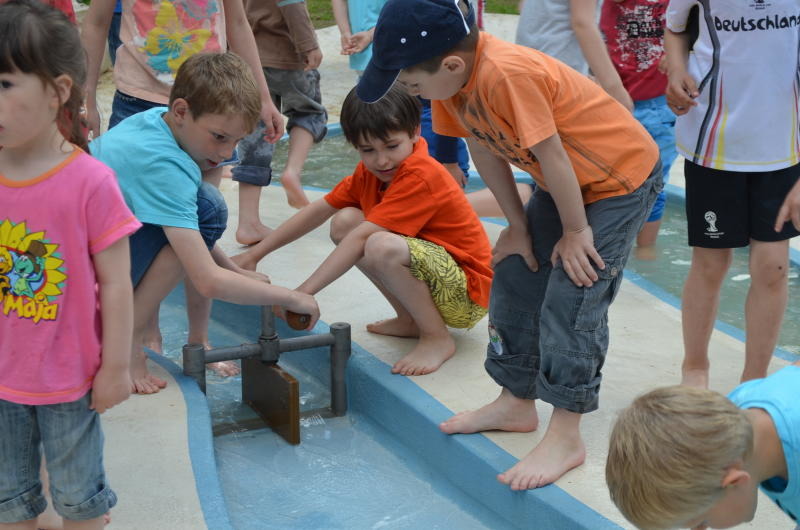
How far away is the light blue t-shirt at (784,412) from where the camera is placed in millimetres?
1842

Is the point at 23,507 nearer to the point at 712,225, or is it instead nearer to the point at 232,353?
the point at 232,353

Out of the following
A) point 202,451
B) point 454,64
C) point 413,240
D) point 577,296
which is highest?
point 454,64

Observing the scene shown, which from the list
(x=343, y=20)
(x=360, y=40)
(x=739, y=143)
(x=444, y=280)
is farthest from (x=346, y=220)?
(x=343, y=20)

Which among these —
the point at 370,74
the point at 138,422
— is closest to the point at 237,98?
the point at 370,74

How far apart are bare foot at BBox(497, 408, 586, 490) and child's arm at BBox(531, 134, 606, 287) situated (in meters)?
0.39

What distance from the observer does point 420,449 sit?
319 centimetres

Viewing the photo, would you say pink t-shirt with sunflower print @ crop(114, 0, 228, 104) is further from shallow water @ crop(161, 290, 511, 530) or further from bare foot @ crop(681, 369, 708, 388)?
bare foot @ crop(681, 369, 708, 388)

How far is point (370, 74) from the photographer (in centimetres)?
268

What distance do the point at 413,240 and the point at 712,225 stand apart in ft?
3.04

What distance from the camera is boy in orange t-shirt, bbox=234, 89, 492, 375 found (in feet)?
11.0

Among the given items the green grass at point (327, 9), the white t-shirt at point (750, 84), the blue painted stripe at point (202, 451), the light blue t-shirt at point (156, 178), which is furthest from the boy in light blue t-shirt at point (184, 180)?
the green grass at point (327, 9)

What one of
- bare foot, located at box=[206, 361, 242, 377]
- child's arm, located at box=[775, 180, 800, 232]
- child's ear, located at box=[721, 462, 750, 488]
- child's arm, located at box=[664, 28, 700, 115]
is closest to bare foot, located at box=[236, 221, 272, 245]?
bare foot, located at box=[206, 361, 242, 377]

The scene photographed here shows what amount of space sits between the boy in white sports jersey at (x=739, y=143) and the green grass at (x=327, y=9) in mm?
10497

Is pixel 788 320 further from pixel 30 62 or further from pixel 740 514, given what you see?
pixel 30 62
